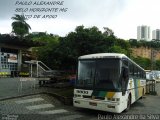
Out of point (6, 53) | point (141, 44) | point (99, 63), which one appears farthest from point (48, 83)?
point (141, 44)

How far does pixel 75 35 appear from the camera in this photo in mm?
21938

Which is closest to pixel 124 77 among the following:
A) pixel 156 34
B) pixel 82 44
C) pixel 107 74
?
pixel 107 74

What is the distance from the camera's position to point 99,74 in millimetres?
12531

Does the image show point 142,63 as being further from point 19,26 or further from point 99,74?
point 99,74

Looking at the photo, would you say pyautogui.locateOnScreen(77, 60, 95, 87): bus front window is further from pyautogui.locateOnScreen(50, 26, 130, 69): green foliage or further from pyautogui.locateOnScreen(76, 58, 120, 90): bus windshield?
pyautogui.locateOnScreen(50, 26, 130, 69): green foliage

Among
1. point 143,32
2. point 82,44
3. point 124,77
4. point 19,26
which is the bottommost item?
point 124,77

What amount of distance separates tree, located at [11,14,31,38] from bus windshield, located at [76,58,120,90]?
44.0 m

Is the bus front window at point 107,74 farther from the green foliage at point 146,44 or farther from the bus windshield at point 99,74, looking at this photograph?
the green foliage at point 146,44

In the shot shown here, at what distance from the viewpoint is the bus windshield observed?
12258 millimetres

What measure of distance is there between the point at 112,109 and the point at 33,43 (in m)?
30.4

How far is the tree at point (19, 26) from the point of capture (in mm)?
55094

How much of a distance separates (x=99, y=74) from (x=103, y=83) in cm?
47

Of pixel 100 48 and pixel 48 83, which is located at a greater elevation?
pixel 100 48

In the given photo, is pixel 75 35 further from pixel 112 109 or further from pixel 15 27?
pixel 15 27
